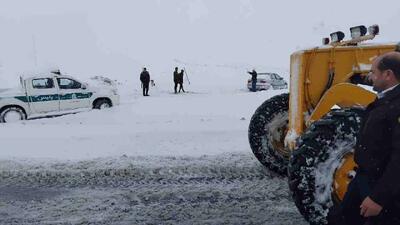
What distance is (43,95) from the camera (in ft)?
57.6

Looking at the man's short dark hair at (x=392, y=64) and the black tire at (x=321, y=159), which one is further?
the black tire at (x=321, y=159)

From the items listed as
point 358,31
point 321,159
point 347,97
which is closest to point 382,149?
point 321,159

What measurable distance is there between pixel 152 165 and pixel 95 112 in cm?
876

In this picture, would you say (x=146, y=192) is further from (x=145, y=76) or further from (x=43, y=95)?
(x=145, y=76)

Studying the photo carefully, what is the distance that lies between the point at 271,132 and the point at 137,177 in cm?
184

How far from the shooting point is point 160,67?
4541 centimetres

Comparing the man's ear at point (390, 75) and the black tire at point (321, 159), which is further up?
the man's ear at point (390, 75)

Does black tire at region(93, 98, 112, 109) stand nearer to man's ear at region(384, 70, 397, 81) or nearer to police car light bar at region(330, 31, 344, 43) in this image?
police car light bar at region(330, 31, 344, 43)

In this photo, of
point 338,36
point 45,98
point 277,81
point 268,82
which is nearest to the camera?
point 338,36

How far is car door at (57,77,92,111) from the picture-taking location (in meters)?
17.8

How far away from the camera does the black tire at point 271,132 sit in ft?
22.3

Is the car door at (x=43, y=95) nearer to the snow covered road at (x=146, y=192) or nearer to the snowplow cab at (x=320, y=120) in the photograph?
the snow covered road at (x=146, y=192)

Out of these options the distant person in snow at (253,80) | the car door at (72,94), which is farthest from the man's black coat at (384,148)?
the distant person in snow at (253,80)

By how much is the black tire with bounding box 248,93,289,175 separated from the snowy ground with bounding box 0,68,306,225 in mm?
195
